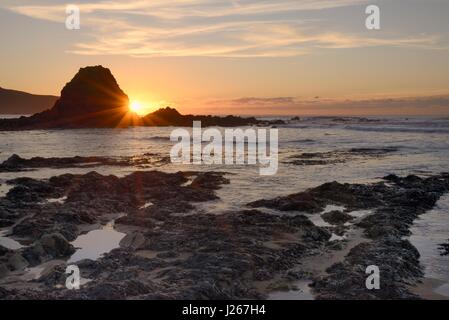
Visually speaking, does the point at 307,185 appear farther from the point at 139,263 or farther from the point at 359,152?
the point at 359,152

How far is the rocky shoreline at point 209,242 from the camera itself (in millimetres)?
8484

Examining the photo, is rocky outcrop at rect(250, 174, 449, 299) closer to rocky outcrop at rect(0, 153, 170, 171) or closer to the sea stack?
rocky outcrop at rect(0, 153, 170, 171)

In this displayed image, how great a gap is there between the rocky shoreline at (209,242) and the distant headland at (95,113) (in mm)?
65711

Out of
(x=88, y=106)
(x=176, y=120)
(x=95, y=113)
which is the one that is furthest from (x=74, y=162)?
(x=176, y=120)

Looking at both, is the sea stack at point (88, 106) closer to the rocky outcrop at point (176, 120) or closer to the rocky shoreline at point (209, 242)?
the rocky outcrop at point (176, 120)

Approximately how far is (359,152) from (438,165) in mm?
8905

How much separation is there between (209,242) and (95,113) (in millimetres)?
83016

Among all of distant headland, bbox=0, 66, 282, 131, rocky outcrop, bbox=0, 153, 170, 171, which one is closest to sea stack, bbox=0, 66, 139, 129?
distant headland, bbox=0, 66, 282, 131

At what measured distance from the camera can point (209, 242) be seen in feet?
36.0

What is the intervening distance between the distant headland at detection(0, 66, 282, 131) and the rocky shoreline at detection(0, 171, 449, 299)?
6571 centimetres

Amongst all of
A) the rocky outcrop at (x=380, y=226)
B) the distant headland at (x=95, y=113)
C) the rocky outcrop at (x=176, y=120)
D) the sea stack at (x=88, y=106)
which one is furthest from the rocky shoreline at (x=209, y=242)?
the rocky outcrop at (x=176, y=120)

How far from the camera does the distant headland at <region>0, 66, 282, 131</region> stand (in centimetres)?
8219

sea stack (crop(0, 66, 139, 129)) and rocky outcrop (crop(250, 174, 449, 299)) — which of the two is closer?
rocky outcrop (crop(250, 174, 449, 299))
